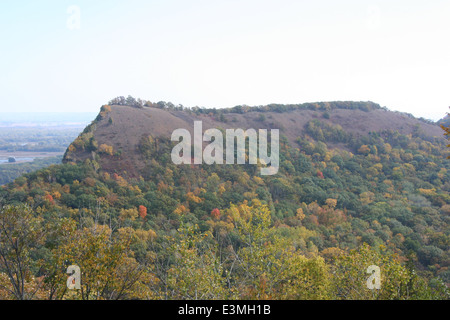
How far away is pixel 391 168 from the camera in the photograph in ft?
151

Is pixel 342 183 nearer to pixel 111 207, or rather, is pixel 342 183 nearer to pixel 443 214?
pixel 443 214

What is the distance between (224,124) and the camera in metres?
51.2

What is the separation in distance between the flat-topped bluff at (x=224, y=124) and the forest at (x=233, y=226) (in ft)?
2.10

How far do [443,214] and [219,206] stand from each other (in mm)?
23078
